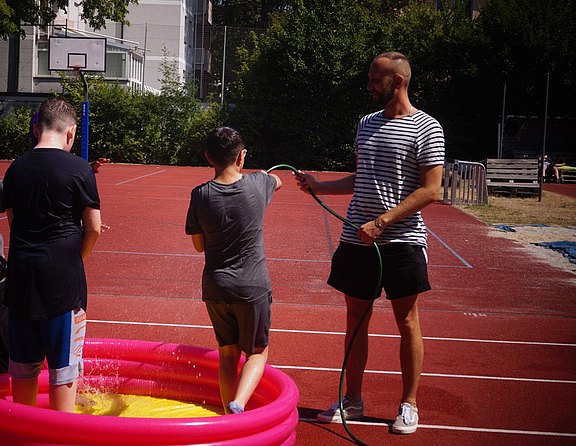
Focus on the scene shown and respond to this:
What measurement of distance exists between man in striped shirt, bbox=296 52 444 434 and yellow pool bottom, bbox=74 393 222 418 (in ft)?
3.73

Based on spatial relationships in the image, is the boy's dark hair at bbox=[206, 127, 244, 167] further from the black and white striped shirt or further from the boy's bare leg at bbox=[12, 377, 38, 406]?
the boy's bare leg at bbox=[12, 377, 38, 406]

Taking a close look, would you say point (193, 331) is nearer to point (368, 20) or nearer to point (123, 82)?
point (368, 20)

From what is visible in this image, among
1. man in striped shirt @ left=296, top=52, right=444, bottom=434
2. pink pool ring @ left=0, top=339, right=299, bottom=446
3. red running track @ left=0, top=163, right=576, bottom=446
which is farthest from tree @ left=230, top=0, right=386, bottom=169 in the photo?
man in striped shirt @ left=296, top=52, right=444, bottom=434

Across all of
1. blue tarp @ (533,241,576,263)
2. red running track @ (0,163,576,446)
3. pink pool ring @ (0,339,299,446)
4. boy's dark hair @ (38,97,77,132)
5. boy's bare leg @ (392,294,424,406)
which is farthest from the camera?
blue tarp @ (533,241,576,263)

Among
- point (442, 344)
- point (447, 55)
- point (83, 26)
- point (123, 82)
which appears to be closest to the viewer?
point (442, 344)

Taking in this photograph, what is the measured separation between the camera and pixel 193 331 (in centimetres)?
761

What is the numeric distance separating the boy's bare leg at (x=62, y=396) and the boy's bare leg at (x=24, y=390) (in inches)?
5.3

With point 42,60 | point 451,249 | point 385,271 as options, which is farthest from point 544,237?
point 42,60

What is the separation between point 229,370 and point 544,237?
11.8 metres

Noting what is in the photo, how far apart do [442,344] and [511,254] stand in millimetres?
6199

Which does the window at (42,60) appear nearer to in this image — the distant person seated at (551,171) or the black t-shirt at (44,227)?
the distant person seated at (551,171)

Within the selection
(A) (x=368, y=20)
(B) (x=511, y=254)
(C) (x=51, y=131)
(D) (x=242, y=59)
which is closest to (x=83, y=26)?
(D) (x=242, y=59)

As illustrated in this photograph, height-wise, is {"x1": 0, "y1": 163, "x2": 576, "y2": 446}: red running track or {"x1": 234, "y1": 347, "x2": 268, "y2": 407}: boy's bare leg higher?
{"x1": 234, "y1": 347, "x2": 268, "y2": 407}: boy's bare leg

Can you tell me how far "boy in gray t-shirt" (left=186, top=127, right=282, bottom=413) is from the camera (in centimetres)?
448
